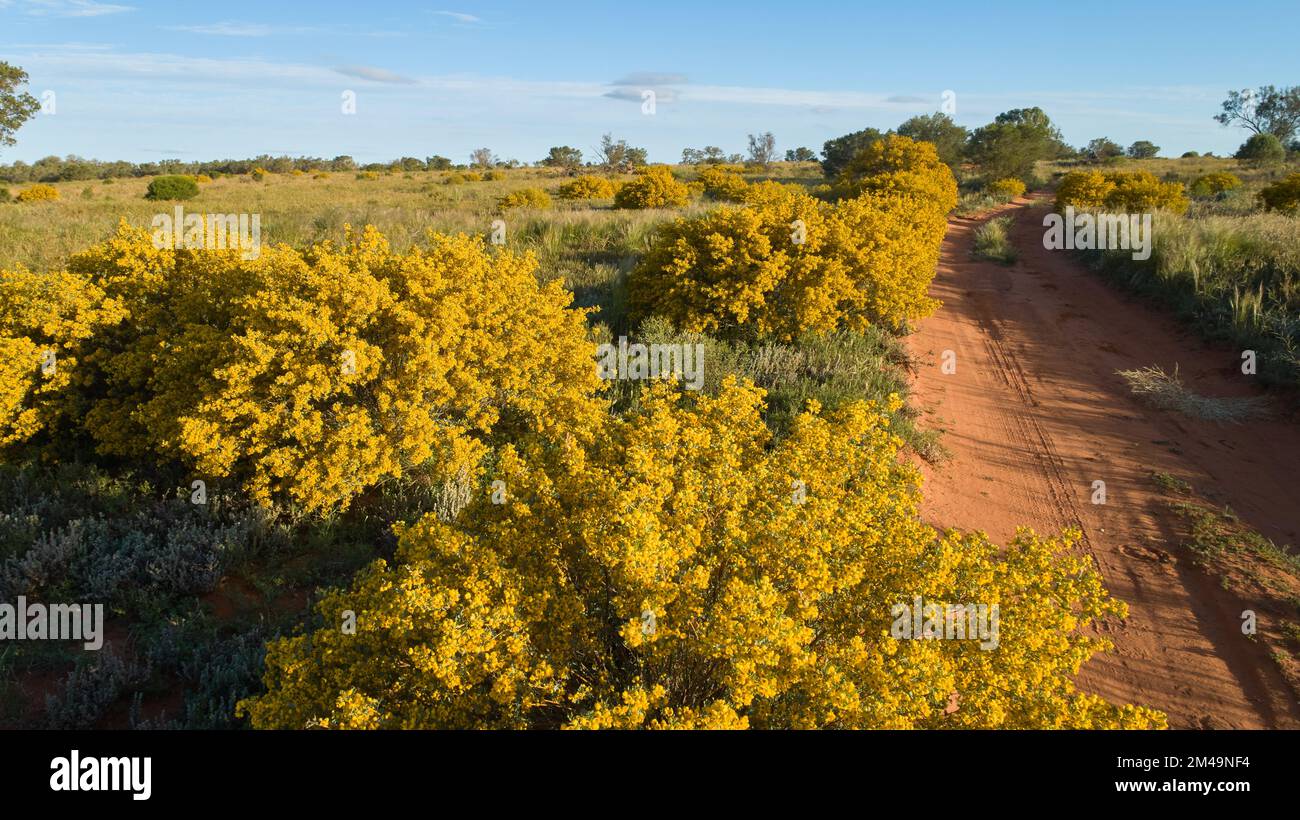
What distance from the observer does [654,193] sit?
21.8 meters

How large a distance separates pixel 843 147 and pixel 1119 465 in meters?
42.0

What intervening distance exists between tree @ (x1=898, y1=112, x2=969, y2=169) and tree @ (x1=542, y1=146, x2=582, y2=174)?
72.6 ft

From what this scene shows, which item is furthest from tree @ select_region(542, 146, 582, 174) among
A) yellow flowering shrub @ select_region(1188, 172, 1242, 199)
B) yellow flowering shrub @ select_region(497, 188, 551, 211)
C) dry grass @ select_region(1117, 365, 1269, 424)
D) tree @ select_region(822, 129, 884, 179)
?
dry grass @ select_region(1117, 365, 1269, 424)

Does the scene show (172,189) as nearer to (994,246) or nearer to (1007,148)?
(994,246)

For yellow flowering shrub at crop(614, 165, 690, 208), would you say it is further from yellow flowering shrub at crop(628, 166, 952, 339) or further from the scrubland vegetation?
yellow flowering shrub at crop(628, 166, 952, 339)

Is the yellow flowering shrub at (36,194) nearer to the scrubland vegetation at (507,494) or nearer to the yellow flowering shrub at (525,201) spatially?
the yellow flowering shrub at (525,201)

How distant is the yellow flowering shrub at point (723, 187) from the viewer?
21552mm

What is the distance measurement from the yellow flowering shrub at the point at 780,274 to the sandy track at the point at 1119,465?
3.93 feet

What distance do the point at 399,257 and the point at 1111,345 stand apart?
11.0 m

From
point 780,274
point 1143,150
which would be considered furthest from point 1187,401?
point 1143,150

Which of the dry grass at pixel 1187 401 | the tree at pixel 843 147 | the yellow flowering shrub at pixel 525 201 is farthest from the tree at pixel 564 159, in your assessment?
the dry grass at pixel 1187 401

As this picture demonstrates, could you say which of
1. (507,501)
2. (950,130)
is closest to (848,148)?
(950,130)

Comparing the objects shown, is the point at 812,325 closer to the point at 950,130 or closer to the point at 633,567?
the point at 633,567

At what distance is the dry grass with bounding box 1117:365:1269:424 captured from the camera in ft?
27.8
